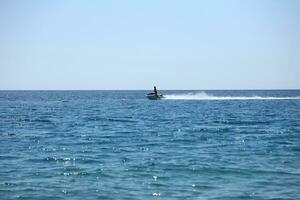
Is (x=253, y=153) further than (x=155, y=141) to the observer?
No

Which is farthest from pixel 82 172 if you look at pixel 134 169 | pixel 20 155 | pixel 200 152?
pixel 200 152

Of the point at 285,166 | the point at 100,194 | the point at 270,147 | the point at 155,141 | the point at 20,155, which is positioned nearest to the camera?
the point at 100,194

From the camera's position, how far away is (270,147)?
28047 millimetres

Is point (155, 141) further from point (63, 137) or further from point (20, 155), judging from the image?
point (20, 155)

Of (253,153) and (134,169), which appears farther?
(253,153)

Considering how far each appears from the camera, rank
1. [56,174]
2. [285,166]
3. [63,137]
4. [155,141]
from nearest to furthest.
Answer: [56,174] < [285,166] < [155,141] < [63,137]

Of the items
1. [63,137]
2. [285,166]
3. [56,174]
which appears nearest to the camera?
[56,174]

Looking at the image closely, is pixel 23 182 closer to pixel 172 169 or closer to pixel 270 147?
pixel 172 169

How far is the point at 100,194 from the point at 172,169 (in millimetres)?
5510

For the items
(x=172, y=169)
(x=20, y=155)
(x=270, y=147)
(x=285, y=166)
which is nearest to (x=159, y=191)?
(x=172, y=169)

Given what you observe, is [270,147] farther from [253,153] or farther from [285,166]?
[285,166]

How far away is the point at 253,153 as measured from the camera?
25.7 metres

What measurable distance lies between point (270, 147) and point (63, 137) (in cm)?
1660

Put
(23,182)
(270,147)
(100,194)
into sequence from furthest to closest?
(270,147) → (23,182) → (100,194)
